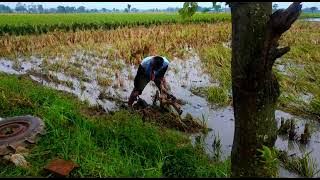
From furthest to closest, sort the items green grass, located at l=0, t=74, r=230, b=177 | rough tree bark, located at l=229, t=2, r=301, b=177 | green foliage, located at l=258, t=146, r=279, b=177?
green grass, located at l=0, t=74, r=230, b=177
green foliage, located at l=258, t=146, r=279, b=177
rough tree bark, located at l=229, t=2, r=301, b=177

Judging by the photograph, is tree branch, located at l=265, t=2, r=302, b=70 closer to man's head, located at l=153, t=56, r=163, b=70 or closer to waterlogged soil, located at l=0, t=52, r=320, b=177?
waterlogged soil, located at l=0, t=52, r=320, b=177

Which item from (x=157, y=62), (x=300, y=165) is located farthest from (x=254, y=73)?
(x=157, y=62)

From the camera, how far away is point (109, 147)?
549 centimetres

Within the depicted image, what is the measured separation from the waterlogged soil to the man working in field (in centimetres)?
77

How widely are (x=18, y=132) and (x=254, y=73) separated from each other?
373cm

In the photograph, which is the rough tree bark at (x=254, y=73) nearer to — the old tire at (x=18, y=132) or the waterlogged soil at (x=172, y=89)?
the waterlogged soil at (x=172, y=89)

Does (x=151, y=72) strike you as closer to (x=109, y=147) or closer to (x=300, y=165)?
(x=109, y=147)

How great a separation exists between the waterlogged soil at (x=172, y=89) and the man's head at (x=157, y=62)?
128 cm

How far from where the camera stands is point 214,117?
25.5 ft

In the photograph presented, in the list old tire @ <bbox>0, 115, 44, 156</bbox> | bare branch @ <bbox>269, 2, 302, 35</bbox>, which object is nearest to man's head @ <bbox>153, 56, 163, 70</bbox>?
old tire @ <bbox>0, 115, 44, 156</bbox>

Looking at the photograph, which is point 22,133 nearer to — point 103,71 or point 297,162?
point 297,162

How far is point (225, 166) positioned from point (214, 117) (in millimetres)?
2692

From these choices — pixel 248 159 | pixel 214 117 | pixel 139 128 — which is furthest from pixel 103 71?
pixel 248 159

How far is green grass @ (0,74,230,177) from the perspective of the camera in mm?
4703
